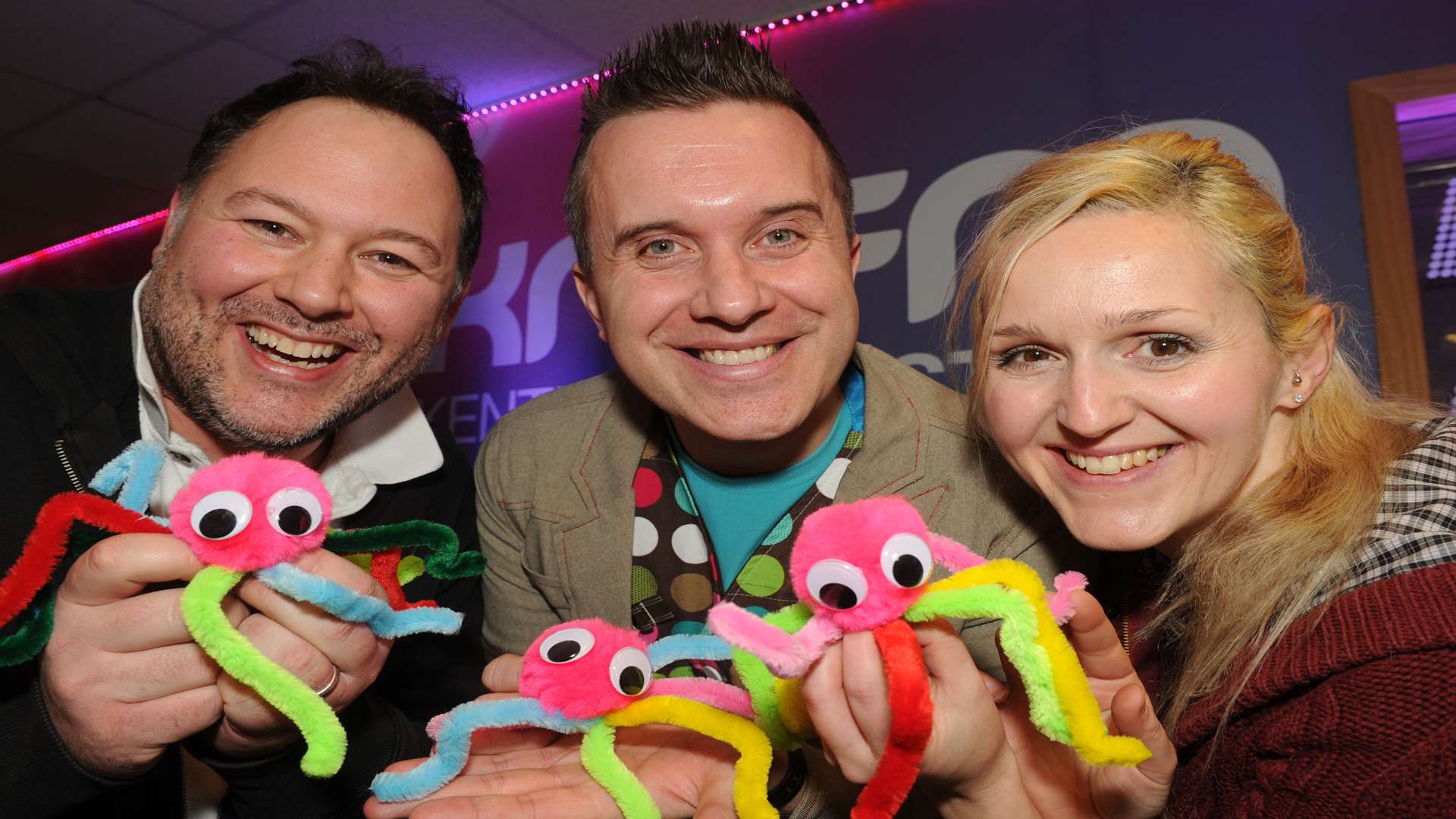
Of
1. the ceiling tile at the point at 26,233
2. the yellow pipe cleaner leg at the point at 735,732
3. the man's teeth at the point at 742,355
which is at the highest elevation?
the ceiling tile at the point at 26,233

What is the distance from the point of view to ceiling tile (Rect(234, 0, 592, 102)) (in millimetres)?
4309

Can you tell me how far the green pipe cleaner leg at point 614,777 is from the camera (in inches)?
50.9

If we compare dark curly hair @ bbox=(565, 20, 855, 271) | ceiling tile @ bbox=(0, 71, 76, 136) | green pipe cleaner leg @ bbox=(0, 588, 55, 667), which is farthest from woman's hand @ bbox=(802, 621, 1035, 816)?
ceiling tile @ bbox=(0, 71, 76, 136)

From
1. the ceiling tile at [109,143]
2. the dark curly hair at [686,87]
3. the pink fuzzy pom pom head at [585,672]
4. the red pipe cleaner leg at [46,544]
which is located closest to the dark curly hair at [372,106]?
the dark curly hair at [686,87]

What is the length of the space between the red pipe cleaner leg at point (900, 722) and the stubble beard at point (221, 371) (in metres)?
1.39

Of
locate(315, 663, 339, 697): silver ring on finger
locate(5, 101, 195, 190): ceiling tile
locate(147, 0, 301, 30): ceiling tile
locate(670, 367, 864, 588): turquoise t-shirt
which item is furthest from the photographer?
locate(5, 101, 195, 190): ceiling tile

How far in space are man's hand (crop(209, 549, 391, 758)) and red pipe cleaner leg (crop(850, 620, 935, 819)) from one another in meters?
0.74

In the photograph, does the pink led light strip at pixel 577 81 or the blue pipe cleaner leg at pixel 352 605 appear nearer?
the blue pipe cleaner leg at pixel 352 605

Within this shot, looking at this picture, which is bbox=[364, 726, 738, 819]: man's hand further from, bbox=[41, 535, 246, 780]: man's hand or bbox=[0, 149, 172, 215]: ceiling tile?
bbox=[0, 149, 172, 215]: ceiling tile

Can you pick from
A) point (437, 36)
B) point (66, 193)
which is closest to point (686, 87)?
point (437, 36)

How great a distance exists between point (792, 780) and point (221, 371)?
1.40 m

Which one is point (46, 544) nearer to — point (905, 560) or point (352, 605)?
point (352, 605)

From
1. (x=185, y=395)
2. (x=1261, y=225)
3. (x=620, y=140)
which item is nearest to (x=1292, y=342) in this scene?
(x=1261, y=225)

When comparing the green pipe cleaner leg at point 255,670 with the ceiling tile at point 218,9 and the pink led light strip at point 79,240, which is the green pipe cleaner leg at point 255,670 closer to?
the ceiling tile at point 218,9
